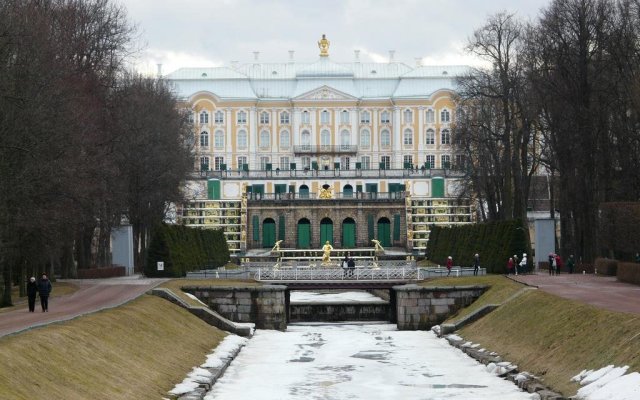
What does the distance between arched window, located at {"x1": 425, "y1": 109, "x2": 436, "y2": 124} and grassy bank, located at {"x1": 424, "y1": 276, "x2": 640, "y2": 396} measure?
103507 mm

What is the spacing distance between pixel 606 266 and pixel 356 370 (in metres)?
20.9

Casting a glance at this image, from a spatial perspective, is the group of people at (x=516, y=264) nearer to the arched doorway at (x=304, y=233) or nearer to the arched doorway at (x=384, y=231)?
the arched doorway at (x=384, y=231)

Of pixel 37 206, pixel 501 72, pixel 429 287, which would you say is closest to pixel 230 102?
pixel 501 72

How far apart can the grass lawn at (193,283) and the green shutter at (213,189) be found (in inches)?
2588

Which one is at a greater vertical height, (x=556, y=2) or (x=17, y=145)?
(x=556, y=2)

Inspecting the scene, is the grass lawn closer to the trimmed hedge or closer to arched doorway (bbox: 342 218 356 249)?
the trimmed hedge

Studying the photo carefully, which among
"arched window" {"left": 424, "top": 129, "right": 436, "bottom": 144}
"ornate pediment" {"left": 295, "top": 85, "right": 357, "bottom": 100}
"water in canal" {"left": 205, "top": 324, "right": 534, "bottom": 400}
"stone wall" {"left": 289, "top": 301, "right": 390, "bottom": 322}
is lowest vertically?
"water in canal" {"left": 205, "top": 324, "right": 534, "bottom": 400}

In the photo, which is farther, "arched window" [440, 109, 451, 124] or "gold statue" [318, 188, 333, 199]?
"arched window" [440, 109, 451, 124]

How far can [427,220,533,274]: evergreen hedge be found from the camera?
6675cm

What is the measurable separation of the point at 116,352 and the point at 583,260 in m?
36.9

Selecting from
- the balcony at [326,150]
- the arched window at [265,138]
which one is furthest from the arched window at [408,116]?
the arched window at [265,138]

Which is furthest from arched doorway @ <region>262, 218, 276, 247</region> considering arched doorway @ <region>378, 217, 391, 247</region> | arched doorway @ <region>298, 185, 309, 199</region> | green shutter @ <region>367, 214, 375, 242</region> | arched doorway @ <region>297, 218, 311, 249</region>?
arched doorway @ <region>378, 217, 391, 247</region>

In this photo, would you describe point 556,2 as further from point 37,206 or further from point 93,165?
point 37,206

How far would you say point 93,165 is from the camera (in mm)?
58562
